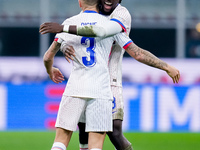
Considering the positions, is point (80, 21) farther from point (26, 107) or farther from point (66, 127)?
point (26, 107)

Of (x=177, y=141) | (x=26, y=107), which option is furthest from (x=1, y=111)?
(x=177, y=141)

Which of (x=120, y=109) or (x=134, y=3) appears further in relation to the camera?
(x=134, y=3)

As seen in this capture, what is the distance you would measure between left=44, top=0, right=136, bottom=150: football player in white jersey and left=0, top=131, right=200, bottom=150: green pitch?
3912 millimetres

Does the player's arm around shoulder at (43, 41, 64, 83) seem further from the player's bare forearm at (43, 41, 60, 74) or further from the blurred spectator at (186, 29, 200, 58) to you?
the blurred spectator at (186, 29, 200, 58)

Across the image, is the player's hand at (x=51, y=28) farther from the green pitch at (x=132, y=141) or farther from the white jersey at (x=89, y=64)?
the green pitch at (x=132, y=141)

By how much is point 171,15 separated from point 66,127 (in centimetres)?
1195

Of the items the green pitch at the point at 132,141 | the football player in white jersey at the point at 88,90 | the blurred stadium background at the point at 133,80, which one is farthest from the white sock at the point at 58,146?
the blurred stadium background at the point at 133,80

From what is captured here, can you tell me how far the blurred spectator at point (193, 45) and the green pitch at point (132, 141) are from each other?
14.9ft

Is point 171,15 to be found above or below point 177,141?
above

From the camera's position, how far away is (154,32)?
16.2 metres

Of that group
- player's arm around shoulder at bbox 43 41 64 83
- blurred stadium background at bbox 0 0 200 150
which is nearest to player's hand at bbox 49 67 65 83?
player's arm around shoulder at bbox 43 41 64 83

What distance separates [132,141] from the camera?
388 inches

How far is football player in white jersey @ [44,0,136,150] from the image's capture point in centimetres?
466

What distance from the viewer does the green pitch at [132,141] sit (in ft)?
29.3
